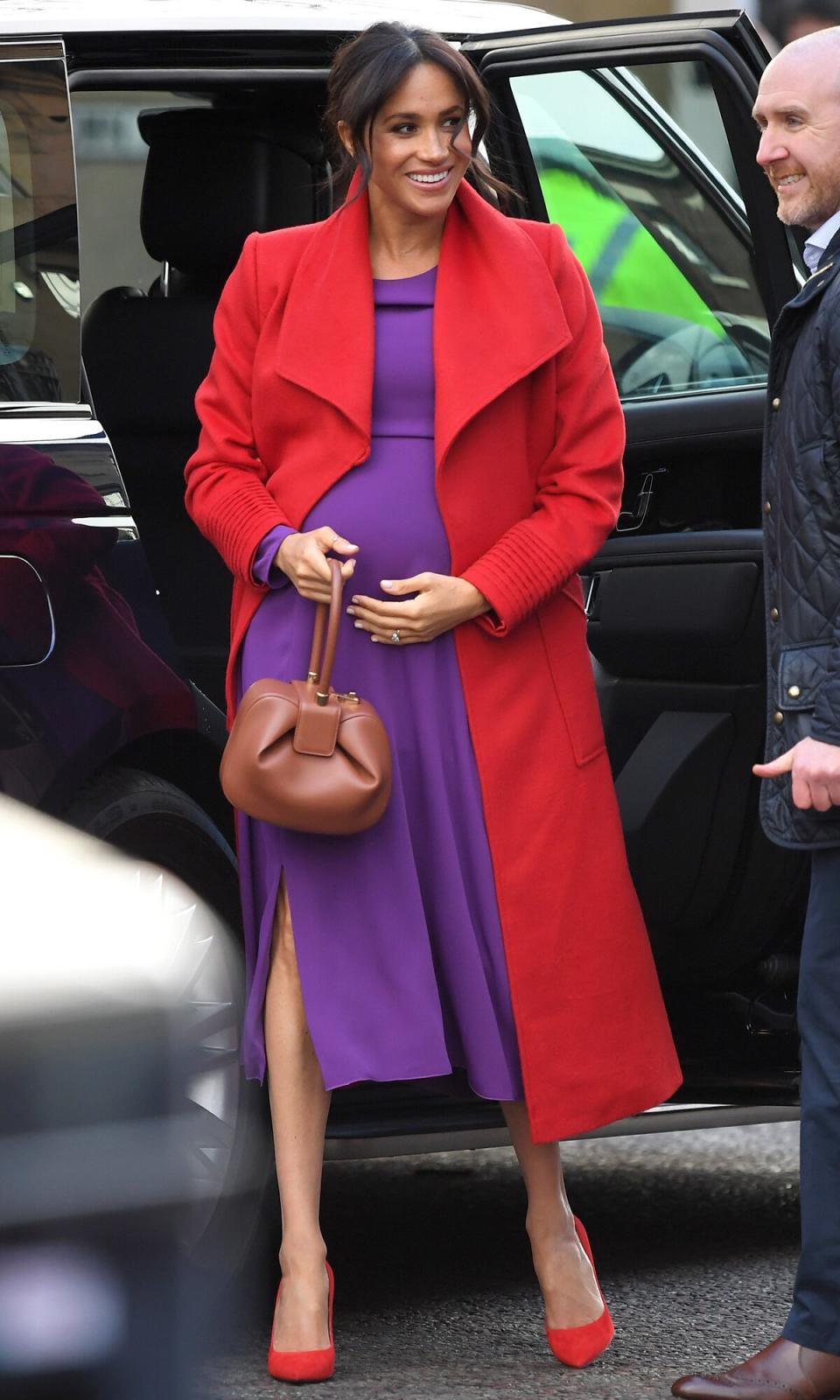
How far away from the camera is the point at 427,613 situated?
3.27 m

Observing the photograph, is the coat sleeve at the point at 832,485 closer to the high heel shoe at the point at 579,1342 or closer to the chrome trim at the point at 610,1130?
the chrome trim at the point at 610,1130

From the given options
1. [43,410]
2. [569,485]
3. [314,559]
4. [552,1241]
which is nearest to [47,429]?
[43,410]

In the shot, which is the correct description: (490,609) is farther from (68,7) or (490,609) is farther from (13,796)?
(68,7)

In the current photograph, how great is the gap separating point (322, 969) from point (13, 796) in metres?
0.50

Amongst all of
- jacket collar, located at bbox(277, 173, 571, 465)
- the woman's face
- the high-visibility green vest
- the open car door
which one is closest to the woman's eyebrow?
the woman's face

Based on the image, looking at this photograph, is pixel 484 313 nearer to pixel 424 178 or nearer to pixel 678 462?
pixel 424 178

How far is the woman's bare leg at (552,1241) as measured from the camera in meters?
3.49

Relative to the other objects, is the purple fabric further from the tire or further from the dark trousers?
the dark trousers

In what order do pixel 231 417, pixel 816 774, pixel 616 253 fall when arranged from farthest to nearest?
pixel 616 253, pixel 231 417, pixel 816 774

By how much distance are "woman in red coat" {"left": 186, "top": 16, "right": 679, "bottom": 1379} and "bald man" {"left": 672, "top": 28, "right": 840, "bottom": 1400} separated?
0.31m

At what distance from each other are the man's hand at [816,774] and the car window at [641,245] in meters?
1.13

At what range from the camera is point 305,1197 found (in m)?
3.43

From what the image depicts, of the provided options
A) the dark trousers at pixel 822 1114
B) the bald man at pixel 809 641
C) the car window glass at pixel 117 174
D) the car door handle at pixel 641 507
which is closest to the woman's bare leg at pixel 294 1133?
the bald man at pixel 809 641

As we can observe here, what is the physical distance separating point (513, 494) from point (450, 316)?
0.27 meters
